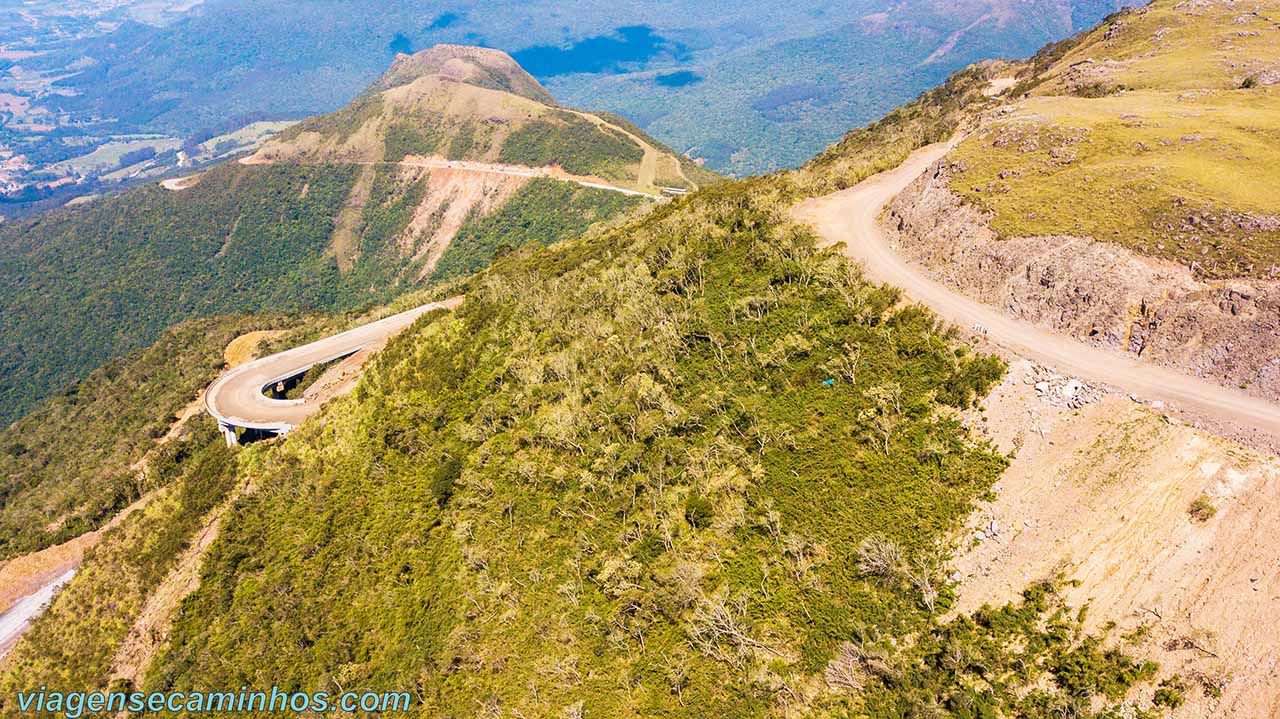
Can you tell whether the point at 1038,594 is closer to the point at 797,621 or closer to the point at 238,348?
the point at 797,621

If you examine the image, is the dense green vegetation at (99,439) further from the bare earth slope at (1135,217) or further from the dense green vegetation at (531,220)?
→ the bare earth slope at (1135,217)

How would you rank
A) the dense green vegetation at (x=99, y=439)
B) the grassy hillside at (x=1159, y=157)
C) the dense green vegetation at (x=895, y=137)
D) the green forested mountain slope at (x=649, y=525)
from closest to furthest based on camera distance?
the green forested mountain slope at (x=649, y=525)
the grassy hillside at (x=1159, y=157)
the dense green vegetation at (x=895, y=137)
the dense green vegetation at (x=99, y=439)

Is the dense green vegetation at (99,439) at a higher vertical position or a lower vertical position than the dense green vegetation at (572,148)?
lower

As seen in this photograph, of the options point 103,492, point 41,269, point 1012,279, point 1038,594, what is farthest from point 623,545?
point 41,269

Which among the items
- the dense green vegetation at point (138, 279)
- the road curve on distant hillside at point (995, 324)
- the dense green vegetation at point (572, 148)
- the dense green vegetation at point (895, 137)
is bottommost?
the dense green vegetation at point (138, 279)

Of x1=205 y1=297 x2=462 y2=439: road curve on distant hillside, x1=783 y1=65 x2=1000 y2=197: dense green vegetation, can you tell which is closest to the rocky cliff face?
x1=783 y1=65 x2=1000 y2=197: dense green vegetation

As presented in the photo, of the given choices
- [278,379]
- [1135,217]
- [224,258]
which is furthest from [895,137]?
[224,258]

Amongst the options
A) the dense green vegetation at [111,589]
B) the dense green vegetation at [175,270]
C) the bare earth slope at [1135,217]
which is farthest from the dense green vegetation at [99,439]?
the bare earth slope at [1135,217]
